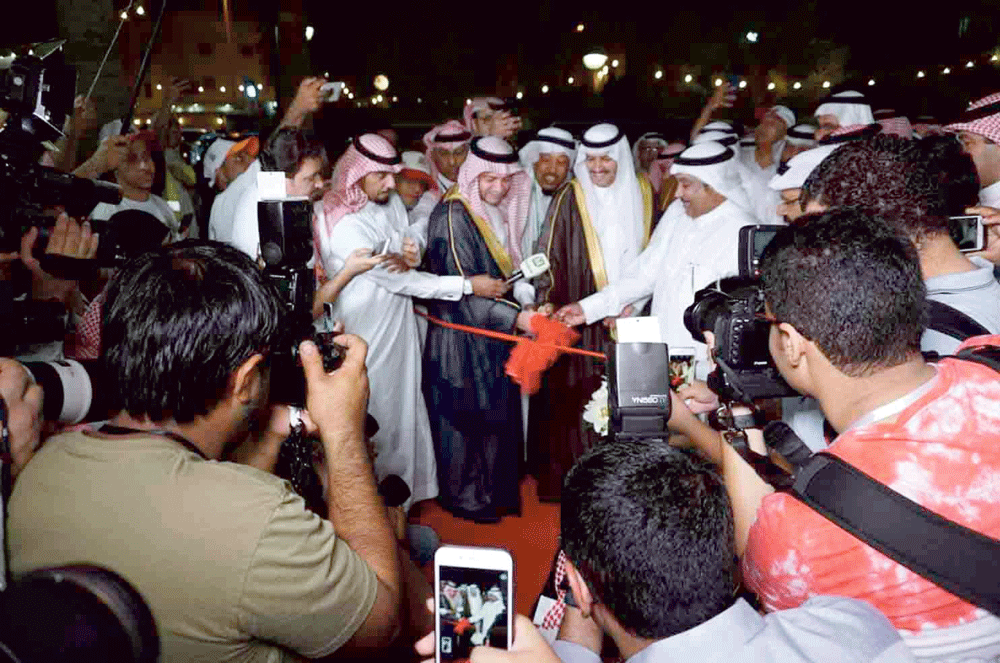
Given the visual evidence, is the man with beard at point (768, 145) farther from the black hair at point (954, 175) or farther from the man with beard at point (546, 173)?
the black hair at point (954, 175)

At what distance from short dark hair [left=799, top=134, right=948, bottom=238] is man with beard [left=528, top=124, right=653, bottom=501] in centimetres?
223

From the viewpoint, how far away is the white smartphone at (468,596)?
3.59 feet

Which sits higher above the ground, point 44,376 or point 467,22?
point 467,22

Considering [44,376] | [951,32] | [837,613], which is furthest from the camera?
[951,32]

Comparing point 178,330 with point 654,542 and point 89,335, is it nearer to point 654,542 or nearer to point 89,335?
point 654,542

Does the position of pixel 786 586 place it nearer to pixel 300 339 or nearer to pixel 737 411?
pixel 737 411

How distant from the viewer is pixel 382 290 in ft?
11.3

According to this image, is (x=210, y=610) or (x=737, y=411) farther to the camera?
(x=737, y=411)

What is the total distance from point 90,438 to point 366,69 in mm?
13728

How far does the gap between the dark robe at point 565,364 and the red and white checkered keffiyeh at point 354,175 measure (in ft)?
3.10

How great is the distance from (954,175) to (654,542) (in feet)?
4.87

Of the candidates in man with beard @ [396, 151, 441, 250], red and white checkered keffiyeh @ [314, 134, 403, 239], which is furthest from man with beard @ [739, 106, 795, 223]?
red and white checkered keffiyeh @ [314, 134, 403, 239]

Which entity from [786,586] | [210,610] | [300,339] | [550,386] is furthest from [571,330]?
[210,610]

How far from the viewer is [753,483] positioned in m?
1.33
